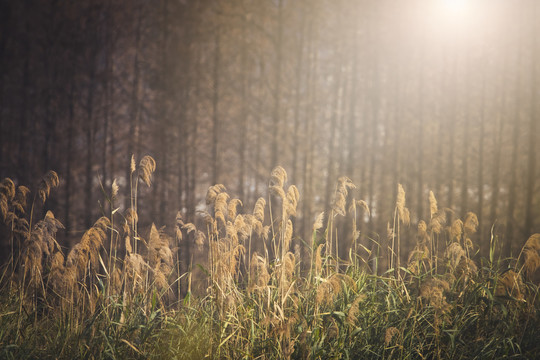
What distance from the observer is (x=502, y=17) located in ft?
10.4

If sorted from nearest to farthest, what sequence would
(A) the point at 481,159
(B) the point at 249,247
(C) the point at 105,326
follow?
(C) the point at 105,326
(B) the point at 249,247
(A) the point at 481,159

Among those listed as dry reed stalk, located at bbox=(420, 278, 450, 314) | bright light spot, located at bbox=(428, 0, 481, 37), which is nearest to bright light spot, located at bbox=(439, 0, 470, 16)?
bright light spot, located at bbox=(428, 0, 481, 37)

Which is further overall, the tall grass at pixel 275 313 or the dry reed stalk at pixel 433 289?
the tall grass at pixel 275 313

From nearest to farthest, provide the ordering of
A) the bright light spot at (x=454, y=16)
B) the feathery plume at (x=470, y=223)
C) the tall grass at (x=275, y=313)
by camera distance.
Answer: the tall grass at (x=275, y=313) → the feathery plume at (x=470, y=223) → the bright light spot at (x=454, y=16)

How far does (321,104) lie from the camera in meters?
3.25

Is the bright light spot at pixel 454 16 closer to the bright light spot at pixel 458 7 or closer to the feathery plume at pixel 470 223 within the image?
the bright light spot at pixel 458 7

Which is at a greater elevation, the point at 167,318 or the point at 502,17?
the point at 502,17

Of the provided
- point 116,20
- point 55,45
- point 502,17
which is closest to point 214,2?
point 116,20

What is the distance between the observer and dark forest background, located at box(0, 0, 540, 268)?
3186 millimetres

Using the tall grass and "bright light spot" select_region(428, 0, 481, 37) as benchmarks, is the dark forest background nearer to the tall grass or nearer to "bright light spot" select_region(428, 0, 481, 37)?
"bright light spot" select_region(428, 0, 481, 37)

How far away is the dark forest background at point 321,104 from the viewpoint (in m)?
3.19

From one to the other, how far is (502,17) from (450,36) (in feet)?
1.16

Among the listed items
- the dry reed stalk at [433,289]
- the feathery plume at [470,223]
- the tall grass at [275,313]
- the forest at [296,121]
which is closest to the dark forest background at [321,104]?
the forest at [296,121]

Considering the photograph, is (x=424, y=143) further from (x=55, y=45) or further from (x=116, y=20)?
(x=55, y=45)
